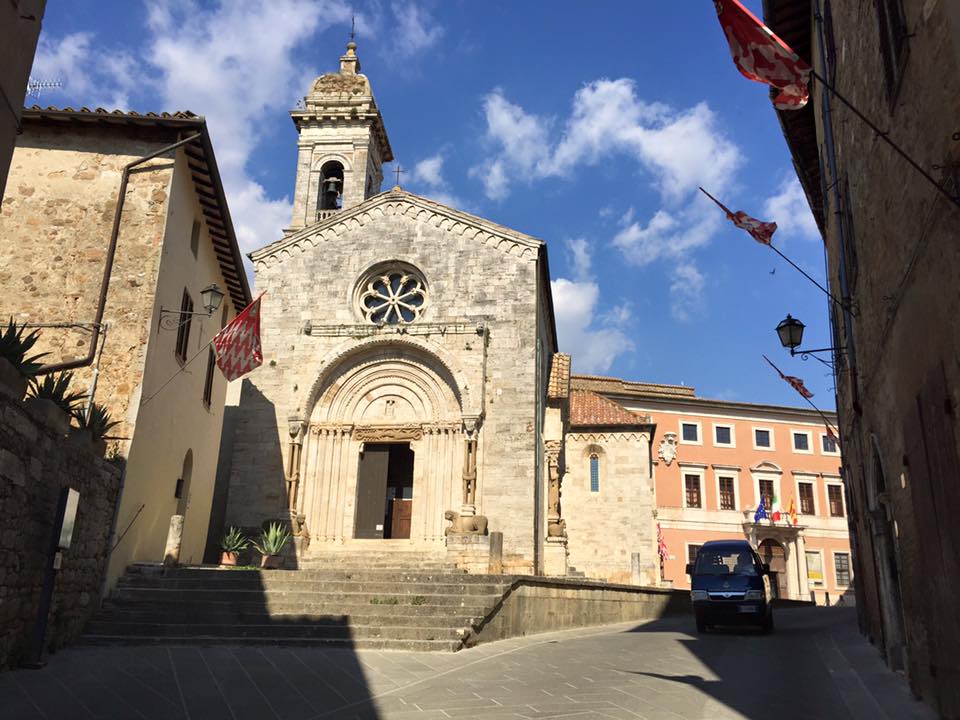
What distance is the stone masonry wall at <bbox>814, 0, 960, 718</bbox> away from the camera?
571cm

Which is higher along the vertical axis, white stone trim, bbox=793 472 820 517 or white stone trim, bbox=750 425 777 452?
white stone trim, bbox=750 425 777 452

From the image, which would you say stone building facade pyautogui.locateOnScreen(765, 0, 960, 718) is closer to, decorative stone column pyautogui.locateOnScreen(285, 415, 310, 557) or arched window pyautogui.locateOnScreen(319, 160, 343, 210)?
decorative stone column pyautogui.locateOnScreen(285, 415, 310, 557)

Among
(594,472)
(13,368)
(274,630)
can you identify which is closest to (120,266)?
(13,368)

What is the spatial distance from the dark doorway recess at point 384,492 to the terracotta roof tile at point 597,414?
9403 millimetres

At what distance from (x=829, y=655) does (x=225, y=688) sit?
9.53 metres

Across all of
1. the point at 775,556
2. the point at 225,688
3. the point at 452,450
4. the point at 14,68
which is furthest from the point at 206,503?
the point at 775,556

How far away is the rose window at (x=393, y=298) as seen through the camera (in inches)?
869

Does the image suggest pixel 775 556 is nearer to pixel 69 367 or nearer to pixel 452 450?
pixel 452 450

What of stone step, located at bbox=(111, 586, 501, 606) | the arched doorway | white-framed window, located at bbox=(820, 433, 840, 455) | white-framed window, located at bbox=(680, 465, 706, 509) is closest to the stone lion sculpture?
stone step, located at bbox=(111, 586, 501, 606)

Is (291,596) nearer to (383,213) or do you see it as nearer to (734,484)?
(383,213)

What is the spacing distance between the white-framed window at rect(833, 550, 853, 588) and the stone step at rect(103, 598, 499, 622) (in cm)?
3425

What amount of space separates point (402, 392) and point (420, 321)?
1997mm

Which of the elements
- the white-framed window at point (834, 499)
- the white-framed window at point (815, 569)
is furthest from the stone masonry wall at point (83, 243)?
the white-framed window at point (834, 499)

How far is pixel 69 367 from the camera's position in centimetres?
1253
